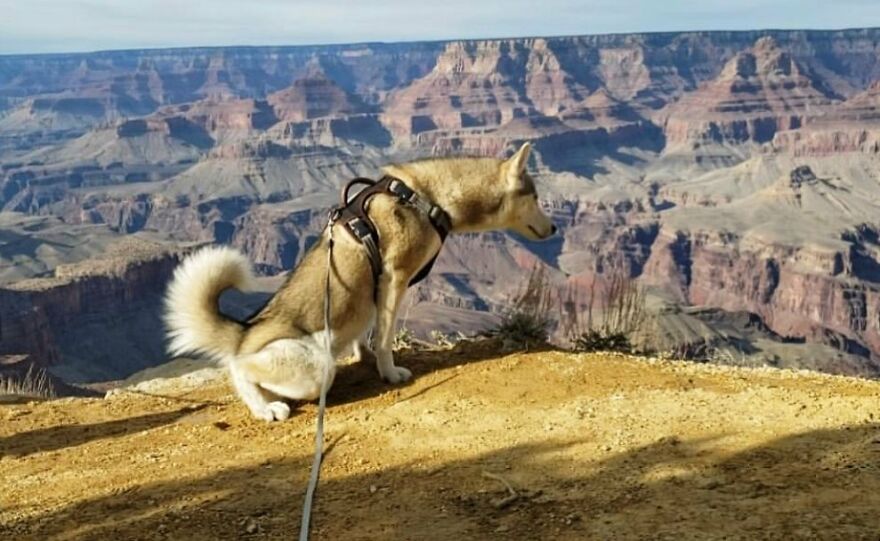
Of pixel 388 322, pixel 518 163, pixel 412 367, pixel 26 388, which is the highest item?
pixel 518 163

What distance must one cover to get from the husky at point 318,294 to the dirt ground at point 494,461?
478 millimetres

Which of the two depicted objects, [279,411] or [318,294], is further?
[318,294]

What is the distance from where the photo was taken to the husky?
24.7 ft

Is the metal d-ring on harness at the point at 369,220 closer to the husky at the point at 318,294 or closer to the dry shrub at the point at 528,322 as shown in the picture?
the husky at the point at 318,294

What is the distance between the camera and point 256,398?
7.70 m

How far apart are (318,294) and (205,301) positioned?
1.03 m

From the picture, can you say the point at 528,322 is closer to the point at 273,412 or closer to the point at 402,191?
the point at 402,191

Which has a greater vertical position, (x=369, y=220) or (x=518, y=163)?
(x=518, y=163)

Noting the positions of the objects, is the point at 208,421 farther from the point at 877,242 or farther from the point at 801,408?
the point at 877,242

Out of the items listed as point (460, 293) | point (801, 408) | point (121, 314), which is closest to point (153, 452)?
point (801, 408)

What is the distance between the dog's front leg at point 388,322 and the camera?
311 inches

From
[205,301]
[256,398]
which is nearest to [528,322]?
[256,398]

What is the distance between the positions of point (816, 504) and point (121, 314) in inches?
3777

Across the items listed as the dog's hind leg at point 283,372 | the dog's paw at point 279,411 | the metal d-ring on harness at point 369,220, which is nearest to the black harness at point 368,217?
the metal d-ring on harness at point 369,220
